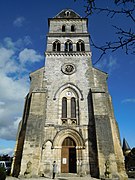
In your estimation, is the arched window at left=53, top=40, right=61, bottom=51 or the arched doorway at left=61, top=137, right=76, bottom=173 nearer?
the arched doorway at left=61, top=137, right=76, bottom=173

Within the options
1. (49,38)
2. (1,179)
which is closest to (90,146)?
(1,179)

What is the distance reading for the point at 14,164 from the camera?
49.4ft

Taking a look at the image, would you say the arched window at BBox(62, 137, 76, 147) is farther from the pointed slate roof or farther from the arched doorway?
the pointed slate roof

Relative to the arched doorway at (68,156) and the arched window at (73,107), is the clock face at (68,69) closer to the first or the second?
the arched window at (73,107)

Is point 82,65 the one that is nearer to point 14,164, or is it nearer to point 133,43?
point 14,164

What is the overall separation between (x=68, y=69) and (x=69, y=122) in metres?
6.38

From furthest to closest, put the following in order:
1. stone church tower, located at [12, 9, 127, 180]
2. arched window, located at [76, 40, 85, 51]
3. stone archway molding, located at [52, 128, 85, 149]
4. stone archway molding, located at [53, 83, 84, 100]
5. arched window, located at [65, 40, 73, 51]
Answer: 1. arched window, located at [65, 40, 73, 51]
2. arched window, located at [76, 40, 85, 51]
3. stone archway molding, located at [53, 83, 84, 100]
4. stone archway molding, located at [52, 128, 85, 149]
5. stone church tower, located at [12, 9, 127, 180]

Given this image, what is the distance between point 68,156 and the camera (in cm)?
1499

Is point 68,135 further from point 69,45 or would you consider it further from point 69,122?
point 69,45

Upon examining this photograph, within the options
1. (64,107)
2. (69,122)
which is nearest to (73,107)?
(64,107)

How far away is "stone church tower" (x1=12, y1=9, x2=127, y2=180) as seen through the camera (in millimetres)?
13695

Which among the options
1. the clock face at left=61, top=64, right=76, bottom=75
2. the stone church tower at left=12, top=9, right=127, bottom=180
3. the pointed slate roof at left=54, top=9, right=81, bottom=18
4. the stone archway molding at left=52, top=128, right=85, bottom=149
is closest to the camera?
the stone church tower at left=12, top=9, right=127, bottom=180

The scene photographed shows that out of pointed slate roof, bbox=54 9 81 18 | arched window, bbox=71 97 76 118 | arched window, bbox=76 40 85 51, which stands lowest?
arched window, bbox=71 97 76 118

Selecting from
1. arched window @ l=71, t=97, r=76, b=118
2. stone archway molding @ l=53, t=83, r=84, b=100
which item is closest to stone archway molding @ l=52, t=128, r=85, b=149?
arched window @ l=71, t=97, r=76, b=118
